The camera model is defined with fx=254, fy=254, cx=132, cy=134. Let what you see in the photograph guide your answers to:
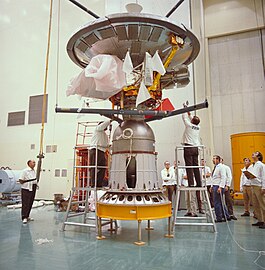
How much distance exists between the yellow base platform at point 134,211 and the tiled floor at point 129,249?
42 centimetres

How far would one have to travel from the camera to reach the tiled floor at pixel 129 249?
10.4 ft

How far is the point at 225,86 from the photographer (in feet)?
34.3

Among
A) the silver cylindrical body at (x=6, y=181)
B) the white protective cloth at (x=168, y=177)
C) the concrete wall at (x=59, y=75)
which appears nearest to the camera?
the white protective cloth at (x=168, y=177)

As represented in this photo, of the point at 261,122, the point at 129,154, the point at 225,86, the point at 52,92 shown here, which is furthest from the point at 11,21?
the point at 261,122

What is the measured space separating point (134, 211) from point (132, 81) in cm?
227

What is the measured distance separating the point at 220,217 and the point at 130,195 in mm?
2771

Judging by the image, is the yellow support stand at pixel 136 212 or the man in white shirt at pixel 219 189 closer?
the yellow support stand at pixel 136 212

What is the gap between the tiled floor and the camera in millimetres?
3170

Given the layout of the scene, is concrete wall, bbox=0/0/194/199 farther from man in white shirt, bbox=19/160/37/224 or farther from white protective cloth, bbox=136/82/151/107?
white protective cloth, bbox=136/82/151/107

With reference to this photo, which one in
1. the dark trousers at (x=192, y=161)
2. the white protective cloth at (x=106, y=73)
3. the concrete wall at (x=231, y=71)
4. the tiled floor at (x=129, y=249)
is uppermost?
the concrete wall at (x=231, y=71)

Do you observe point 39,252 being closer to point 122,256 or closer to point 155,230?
point 122,256

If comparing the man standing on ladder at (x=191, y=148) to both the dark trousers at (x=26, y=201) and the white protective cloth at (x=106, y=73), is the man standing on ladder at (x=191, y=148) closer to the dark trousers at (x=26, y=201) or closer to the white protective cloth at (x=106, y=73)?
the white protective cloth at (x=106, y=73)

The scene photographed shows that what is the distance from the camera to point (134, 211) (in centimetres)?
422

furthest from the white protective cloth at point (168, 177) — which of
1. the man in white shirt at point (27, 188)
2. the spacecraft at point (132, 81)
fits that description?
the man in white shirt at point (27, 188)
